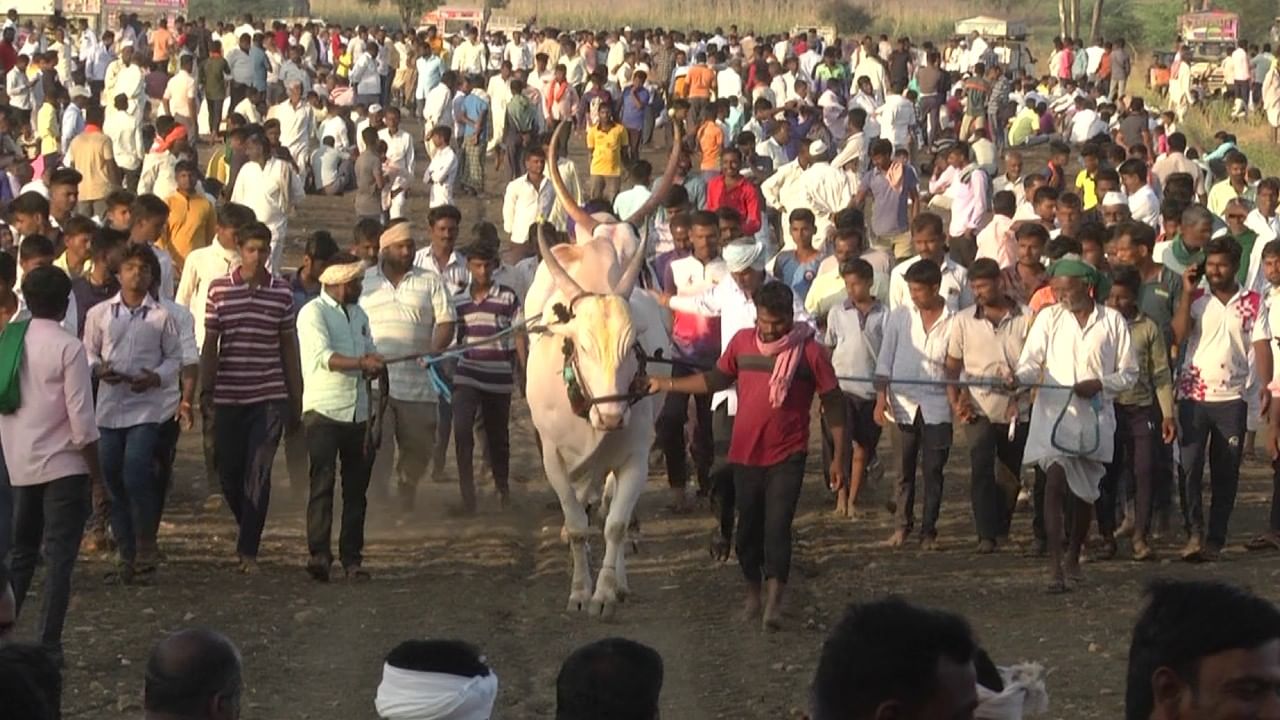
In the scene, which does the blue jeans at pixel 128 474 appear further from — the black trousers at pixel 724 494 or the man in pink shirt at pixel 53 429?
the black trousers at pixel 724 494

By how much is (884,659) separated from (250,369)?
759 centimetres

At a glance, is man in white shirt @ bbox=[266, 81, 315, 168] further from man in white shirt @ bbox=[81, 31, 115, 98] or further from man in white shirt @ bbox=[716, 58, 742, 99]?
man in white shirt @ bbox=[81, 31, 115, 98]

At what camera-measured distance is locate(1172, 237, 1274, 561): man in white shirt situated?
12.0m

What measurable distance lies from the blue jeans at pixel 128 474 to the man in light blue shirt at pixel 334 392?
2.44ft

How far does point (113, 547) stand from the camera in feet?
38.0

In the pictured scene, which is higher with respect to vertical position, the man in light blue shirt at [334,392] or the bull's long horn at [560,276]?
the bull's long horn at [560,276]

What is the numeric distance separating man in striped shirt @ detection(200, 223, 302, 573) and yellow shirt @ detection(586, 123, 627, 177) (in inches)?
488

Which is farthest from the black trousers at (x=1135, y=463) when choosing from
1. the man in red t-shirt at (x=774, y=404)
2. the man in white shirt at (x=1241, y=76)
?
the man in white shirt at (x=1241, y=76)

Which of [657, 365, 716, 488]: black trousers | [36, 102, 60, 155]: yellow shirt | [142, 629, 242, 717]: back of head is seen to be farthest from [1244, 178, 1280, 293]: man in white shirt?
[36, 102, 60, 155]: yellow shirt

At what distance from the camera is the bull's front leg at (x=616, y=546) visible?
10.8 meters

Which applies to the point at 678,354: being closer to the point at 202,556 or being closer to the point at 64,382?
the point at 202,556

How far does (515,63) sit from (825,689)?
33.2m

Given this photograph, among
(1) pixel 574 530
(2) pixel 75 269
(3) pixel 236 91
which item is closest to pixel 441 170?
(3) pixel 236 91

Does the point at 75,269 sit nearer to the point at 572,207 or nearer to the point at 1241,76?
the point at 572,207
